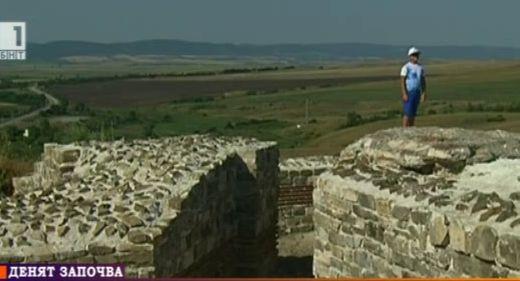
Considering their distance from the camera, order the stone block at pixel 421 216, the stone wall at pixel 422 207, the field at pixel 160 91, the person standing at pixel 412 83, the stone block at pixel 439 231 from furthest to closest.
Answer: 1. the field at pixel 160 91
2. the person standing at pixel 412 83
3. the stone block at pixel 421 216
4. the stone block at pixel 439 231
5. the stone wall at pixel 422 207

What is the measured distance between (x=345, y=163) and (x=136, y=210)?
2.59m

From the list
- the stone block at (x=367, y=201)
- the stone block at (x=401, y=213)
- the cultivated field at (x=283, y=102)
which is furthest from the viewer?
the cultivated field at (x=283, y=102)

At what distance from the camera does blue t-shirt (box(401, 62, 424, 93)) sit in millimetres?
12102

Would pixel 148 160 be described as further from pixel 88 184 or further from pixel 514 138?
pixel 514 138

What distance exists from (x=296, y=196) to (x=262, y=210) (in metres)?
3.02

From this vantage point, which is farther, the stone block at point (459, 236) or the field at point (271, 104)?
the field at point (271, 104)

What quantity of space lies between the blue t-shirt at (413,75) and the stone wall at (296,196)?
104 inches

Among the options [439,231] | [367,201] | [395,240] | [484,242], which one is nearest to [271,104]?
[367,201]

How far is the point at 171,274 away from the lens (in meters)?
7.84

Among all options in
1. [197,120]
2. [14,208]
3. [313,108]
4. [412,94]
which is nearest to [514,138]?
[412,94]

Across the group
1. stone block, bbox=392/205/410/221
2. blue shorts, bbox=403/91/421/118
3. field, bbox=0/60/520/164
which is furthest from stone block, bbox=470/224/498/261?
field, bbox=0/60/520/164

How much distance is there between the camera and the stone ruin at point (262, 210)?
23.0 ft

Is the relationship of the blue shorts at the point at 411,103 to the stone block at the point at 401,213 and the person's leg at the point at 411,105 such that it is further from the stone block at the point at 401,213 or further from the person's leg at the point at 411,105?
the stone block at the point at 401,213

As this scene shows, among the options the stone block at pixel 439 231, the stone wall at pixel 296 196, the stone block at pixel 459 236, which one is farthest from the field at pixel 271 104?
the stone block at pixel 459 236
